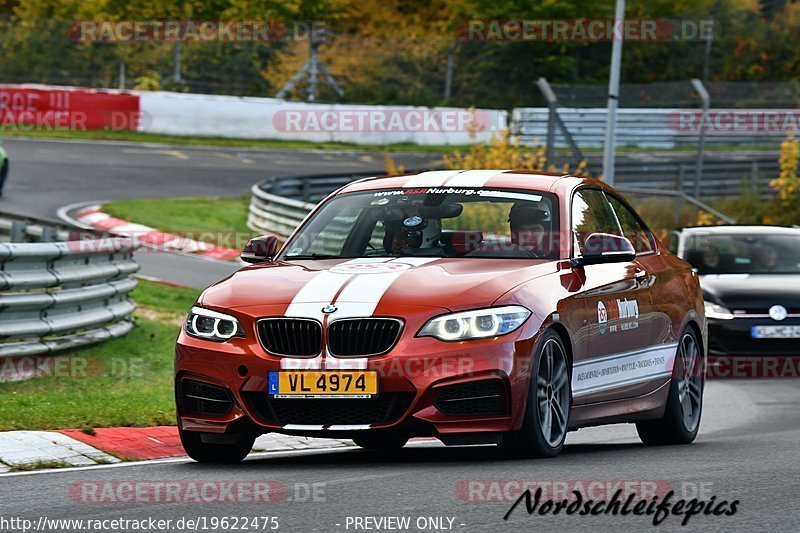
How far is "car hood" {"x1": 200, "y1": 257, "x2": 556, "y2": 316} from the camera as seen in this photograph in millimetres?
7930

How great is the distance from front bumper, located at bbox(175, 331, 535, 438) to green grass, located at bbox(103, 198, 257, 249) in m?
16.4

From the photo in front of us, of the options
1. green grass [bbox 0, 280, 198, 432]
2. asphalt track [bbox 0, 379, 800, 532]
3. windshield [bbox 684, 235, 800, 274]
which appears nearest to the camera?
asphalt track [bbox 0, 379, 800, 532]

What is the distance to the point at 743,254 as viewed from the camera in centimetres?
1686

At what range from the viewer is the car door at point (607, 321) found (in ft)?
28.9

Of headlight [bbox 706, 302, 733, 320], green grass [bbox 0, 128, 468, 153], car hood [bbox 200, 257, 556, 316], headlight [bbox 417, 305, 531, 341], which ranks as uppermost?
car hood [bbox 200, 257, 556, 316]

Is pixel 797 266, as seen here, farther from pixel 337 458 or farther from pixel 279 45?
pixel 279 45

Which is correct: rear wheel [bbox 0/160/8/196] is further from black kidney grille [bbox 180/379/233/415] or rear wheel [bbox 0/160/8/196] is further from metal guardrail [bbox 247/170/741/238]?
black kidney grille [bbox 180/379/233/415]

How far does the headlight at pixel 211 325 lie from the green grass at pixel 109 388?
4.66ft

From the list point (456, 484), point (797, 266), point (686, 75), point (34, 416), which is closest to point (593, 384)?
point (456, 484)

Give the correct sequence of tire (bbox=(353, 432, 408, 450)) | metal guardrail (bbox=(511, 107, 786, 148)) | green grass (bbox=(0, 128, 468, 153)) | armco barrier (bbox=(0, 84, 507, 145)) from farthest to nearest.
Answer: green grass (bbox=(0, 128, 468, 153)) → armco barrier (bbox=(0, 84, 507, 145)) → metal guardrail (bbox=(511, 107, 786, 148)) → tire (bbox=(353, 432, 408, 450))

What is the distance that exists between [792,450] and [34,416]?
15.0ft

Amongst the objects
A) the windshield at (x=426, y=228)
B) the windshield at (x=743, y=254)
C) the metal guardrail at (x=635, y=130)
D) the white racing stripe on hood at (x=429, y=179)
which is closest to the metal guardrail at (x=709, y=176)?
the metal guardrail at (x=635, y=130)

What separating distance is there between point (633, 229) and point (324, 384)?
3341 mm

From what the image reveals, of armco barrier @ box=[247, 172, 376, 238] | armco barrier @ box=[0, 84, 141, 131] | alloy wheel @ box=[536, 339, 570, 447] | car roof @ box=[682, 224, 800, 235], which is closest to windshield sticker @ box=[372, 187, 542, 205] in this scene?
alloy wheel @ box=[536, 339, 570, 447]
